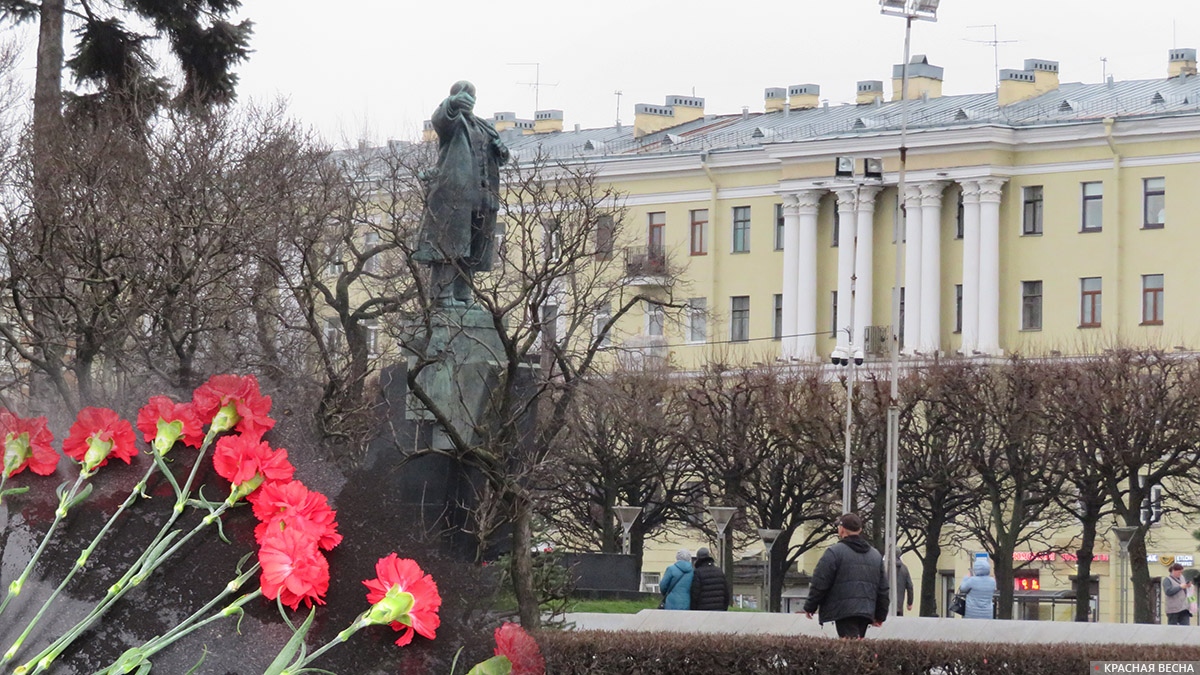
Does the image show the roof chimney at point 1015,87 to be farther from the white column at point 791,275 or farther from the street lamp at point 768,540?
the street lamp at point 768,540

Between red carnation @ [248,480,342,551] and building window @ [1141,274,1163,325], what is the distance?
54.7 metres

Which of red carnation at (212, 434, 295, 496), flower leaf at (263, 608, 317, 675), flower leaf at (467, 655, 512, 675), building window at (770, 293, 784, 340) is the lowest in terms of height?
flower leaf at (467, 655, 512, 675)

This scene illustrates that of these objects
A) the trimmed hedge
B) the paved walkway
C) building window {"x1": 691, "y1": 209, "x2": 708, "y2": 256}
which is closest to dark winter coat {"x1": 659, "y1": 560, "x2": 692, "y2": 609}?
the paved walkway

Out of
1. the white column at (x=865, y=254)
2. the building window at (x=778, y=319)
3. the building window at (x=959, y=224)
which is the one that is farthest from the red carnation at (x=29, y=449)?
the building window at (x=778, y=319)

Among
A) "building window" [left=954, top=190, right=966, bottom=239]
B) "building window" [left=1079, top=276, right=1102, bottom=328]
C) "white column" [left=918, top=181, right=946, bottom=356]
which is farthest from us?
"building window" [left=954, top=190, right=966, bottom=239]

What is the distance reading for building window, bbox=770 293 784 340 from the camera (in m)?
62.6

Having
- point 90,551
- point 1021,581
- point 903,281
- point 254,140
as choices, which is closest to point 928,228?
point 903,281

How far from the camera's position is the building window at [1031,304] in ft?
193

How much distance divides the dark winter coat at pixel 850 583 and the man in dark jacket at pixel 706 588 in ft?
25.3

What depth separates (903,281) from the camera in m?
61.8

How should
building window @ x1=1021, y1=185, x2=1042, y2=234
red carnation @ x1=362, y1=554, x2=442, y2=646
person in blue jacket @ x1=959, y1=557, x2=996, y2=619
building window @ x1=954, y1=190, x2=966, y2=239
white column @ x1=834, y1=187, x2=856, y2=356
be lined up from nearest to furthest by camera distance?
red carnation @ x1=362, y1=554, x2=442, y2=646, person in blue jacket @ x1=959, y1=557, x2=996, y2=619, building window @ x1=1021, y1=185, x2=1042, y2=234, building window @ x1=954, y1=190, x2=966, y2=239, white column @ x1=834, y1=187, x2=856, y2=356

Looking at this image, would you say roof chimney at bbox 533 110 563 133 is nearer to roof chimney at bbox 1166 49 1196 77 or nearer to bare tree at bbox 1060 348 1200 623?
roof chimney at bbox 1166 49 1196 77

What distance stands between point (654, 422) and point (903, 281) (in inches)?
840

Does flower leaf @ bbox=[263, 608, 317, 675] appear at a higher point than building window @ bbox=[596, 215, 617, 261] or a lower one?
lower
